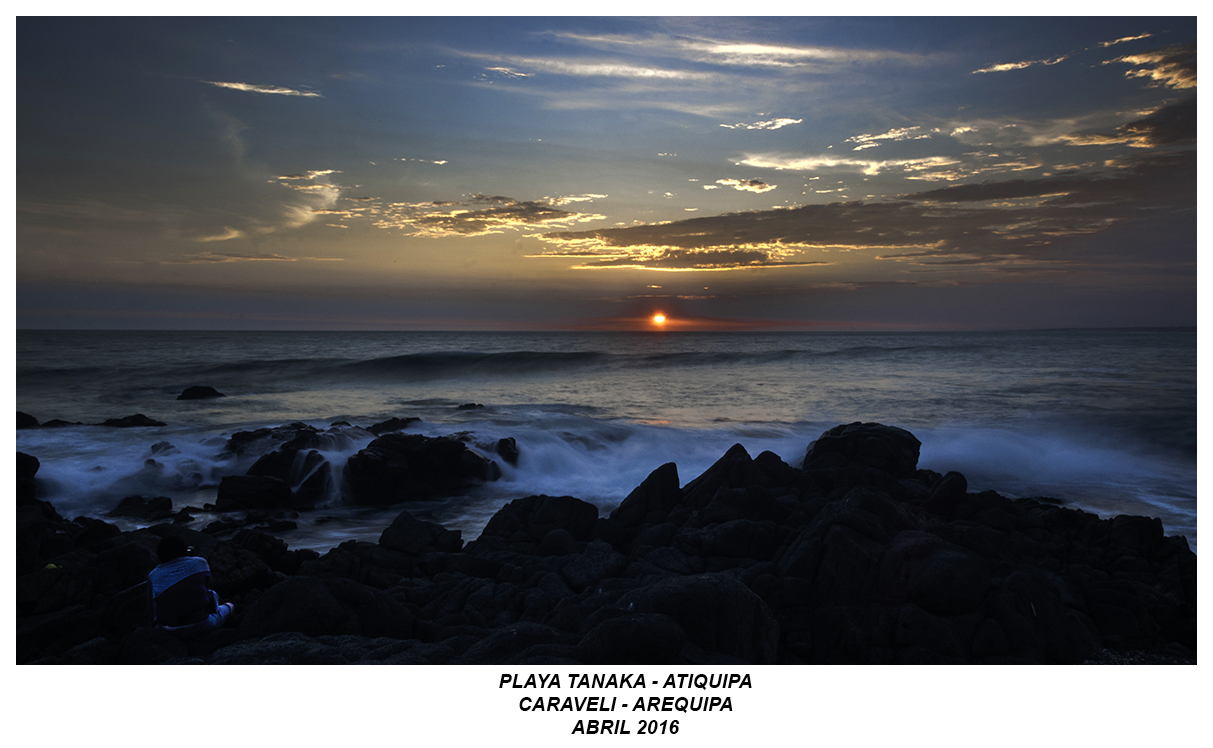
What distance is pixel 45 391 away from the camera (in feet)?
96.0

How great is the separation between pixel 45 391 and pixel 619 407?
27452mm

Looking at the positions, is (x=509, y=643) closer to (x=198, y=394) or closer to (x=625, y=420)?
(x=625, y=420)

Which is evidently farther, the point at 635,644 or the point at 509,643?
the point at 509,643

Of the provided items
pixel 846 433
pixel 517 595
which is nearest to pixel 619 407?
pixel 846 433

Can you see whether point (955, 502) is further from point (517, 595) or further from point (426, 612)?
point (426, 612)

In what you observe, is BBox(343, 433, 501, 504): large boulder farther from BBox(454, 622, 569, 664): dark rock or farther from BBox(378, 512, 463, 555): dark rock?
BBox(454, 622, 569, 664): dark rock

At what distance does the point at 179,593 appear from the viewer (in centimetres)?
469

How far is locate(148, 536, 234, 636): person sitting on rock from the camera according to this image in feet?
15.3

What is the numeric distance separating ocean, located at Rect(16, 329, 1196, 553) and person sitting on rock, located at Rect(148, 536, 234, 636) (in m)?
4.79

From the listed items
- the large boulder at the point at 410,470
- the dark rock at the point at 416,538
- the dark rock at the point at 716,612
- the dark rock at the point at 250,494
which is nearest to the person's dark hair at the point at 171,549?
the dark rock at the point at 416,538

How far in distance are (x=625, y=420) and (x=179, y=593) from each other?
16303mm

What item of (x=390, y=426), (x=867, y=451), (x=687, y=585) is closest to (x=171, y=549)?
(x=687, y=585)

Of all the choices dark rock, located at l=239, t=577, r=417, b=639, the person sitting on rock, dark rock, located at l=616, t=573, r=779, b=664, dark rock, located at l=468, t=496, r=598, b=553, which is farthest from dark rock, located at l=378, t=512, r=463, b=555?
dark rock, located at l=616, t=573, r=779, b=664

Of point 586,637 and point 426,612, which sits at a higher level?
point 586,637
